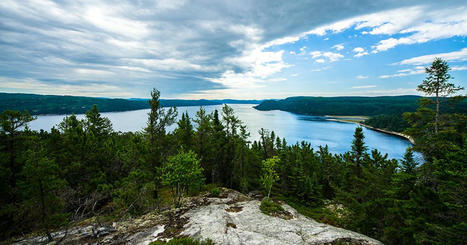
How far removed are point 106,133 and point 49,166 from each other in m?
22.7

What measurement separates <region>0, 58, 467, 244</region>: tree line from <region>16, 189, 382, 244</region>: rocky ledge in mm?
1503

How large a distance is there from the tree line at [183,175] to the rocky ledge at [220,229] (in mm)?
1503

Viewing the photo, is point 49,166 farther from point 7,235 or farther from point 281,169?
point 281,169

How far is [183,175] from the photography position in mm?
16000

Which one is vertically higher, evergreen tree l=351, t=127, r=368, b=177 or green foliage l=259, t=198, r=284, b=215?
evergreen tree l=351, t=127, r=368, b=177

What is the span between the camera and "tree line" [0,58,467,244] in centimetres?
1231

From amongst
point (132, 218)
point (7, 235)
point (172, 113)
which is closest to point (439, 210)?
point (132, 218)

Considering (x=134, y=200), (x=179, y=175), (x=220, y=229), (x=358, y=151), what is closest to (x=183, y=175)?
(x=179, y=175)

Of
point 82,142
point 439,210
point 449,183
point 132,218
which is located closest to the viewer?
point 449,183

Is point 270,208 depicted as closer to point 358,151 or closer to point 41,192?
point 41,192

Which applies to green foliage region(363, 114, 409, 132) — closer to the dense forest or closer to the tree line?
the tree line

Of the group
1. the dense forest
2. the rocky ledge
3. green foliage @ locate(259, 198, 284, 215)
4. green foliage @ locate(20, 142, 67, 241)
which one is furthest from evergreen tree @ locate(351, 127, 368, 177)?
green foliage @ locate(20, 142, 67, 241)

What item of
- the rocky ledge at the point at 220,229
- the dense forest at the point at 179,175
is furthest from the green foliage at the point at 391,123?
the rocky ledge at the point at 220,229

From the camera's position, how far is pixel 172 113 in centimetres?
2319
